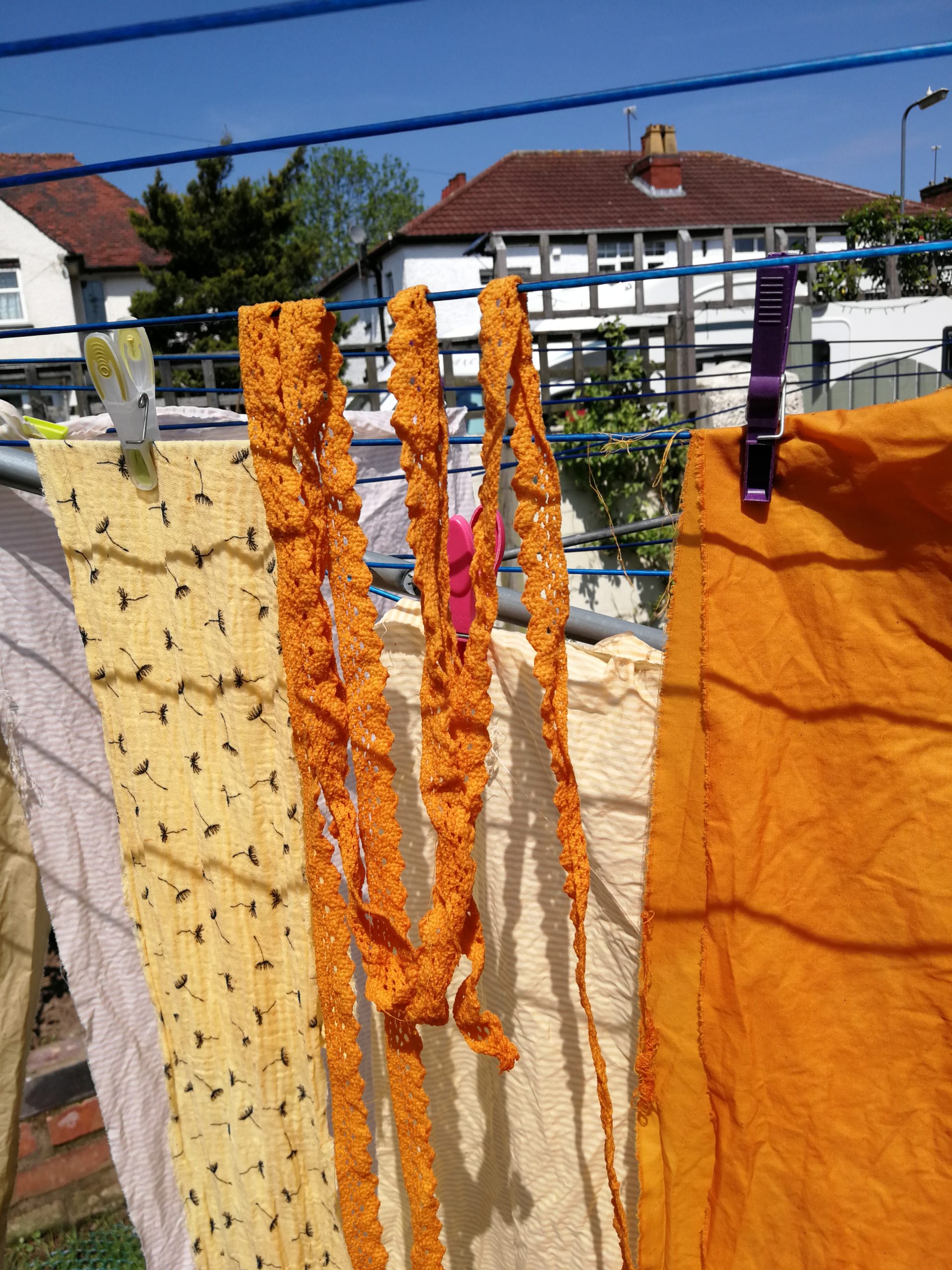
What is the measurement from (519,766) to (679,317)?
3433 millimetres

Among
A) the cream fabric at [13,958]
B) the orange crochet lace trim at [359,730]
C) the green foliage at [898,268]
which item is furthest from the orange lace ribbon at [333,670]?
the green foliage at [898,268]

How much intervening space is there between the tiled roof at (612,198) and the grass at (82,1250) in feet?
40.5

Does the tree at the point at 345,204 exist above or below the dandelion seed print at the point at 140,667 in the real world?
above

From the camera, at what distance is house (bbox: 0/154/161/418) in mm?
13164

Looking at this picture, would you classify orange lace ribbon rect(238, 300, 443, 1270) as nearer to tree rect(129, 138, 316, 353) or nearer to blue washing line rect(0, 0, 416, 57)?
blue washing line rect(0, 0, 416, 57)

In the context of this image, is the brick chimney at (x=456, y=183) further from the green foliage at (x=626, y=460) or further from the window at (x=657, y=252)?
the green foliage at (x=626, y=460)

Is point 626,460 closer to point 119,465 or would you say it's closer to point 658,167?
point 119,465

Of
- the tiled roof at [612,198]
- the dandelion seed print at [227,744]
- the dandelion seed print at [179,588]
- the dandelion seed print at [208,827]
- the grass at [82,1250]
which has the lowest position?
the grass at [82,1250]

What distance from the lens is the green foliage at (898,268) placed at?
5.72 meters

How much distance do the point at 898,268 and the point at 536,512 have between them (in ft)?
19.7

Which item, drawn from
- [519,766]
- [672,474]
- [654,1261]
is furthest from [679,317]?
[654,1261]

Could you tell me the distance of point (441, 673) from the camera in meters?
0.63

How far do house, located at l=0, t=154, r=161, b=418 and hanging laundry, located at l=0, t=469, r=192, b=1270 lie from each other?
508 inches

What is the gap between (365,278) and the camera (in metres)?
14.7
